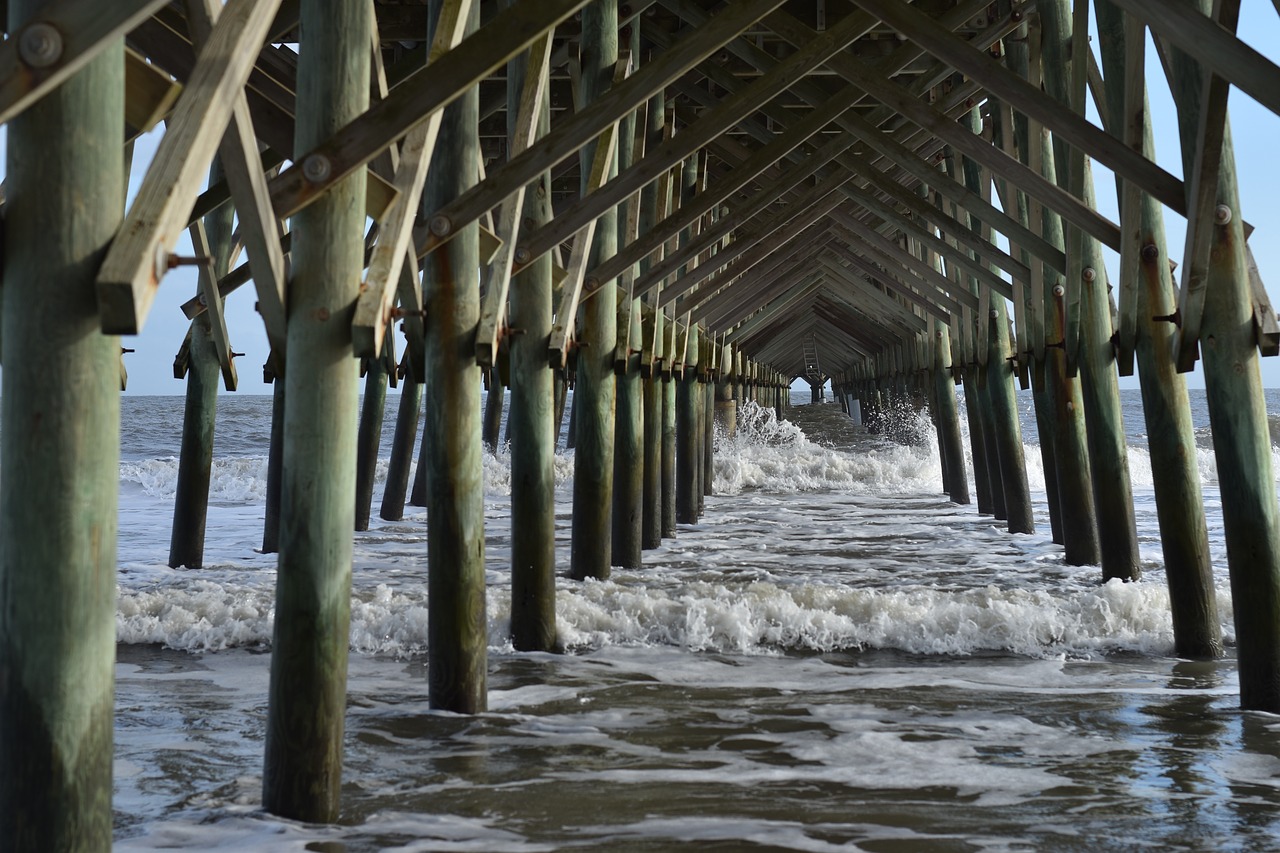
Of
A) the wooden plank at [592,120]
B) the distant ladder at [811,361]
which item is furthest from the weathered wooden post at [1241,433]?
the distant ladder at [811,361]

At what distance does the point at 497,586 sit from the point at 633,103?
360cm

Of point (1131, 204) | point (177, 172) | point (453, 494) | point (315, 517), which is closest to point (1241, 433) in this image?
point (1131, 204)

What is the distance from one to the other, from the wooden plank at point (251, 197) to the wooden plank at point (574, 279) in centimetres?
253

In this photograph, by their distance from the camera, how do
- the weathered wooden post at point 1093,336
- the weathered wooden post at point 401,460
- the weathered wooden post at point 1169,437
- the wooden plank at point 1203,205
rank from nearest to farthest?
the wooden plank at point 1203,205 → the weathered wooden post at point 1169,437 → the weathered wooden post at point 1093,336 → the weathered wooden post at point 401,460

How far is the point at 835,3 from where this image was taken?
813 cm

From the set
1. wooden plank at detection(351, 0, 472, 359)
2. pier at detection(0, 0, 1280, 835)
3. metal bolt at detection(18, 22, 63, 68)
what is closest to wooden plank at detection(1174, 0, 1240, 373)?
pier at detection(0, 0, 1280, 835)

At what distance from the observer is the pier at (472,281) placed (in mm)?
2043

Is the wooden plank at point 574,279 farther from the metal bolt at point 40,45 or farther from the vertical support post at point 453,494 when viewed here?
the metal bolt at point 40,45

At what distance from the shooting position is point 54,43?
1.95 meters

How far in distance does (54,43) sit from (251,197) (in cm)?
73

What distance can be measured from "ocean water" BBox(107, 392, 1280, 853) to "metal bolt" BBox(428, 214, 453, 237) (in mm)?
1669

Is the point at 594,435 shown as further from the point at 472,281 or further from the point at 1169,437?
the point at 1169,437

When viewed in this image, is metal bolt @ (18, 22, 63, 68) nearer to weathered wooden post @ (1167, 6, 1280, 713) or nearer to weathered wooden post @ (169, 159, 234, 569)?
weathered wooden post @ (1167, 6, 1280, 713)

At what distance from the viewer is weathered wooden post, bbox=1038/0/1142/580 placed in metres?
6.27
